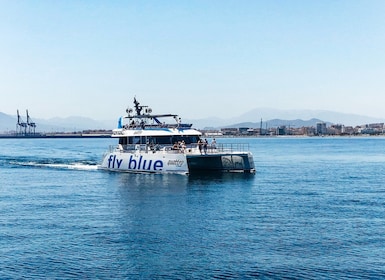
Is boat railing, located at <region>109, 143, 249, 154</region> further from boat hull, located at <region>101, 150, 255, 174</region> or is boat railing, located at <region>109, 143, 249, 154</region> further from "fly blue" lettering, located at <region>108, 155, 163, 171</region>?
"fly blue" lettering, located at <region>108, 155, 163, 171</region>

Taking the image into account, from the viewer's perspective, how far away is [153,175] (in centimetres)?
4897

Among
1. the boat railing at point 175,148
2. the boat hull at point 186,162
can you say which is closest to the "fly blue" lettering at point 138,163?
the boat hull at point 186,162

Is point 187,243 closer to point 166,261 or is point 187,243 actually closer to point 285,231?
point 166,261

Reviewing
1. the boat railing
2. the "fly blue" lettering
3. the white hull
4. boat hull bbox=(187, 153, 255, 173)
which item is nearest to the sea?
the white hull

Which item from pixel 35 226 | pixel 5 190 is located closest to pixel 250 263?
pixel 35 226

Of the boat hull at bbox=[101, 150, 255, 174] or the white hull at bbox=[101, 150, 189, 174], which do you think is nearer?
the boat hull at bbox=[101, 150, 255, 174]

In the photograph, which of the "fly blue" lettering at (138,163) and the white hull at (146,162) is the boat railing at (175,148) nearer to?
the white hull at (146,162)

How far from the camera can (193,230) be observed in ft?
83.4

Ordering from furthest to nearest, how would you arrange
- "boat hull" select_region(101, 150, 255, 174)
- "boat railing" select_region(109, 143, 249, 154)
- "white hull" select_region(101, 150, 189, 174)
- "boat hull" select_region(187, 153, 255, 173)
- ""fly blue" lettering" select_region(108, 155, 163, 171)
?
"boat hull" select_region(187, 153, 255, 173)
""fly blue" lettering" select_region(108, 155, 163, 171)
"boat railing" select_region(109, 143, 249, 154)
"white hull" select_region(101, 150, 189, 174)
"boat hull" select_region(101, 150, 255, 174)

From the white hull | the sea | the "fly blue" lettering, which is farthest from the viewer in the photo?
the "fly blue" lettering

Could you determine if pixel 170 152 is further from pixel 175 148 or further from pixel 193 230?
pixel 193 230

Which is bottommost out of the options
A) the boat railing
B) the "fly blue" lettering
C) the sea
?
the sea

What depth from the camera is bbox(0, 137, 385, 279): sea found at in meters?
19.4

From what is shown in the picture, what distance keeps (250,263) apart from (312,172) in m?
37.2
